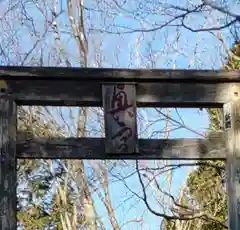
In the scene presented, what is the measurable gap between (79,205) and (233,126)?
7.73 m

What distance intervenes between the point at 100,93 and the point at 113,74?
16 cm

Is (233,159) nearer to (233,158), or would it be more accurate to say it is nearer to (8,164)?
(233,158)

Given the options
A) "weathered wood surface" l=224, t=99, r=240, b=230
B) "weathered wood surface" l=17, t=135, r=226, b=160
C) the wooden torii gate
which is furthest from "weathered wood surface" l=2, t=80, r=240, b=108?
"weathered wood surface" l=17, t=135, r=226, b=160

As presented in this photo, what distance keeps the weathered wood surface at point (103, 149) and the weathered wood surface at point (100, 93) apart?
0.27 meters

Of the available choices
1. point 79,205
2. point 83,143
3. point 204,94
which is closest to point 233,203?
point 204,94

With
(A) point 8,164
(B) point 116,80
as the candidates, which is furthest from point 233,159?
(A) point 8,164

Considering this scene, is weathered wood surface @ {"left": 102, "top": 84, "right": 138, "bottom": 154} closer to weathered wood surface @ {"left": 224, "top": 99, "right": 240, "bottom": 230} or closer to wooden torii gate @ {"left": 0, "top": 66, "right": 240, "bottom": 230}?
wooden torii gate @ {"left": 0, "top": 66, "right": 240, "bottom": 230}

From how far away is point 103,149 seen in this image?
436 centimetres

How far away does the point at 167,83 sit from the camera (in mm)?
4574

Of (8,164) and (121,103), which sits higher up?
(121,103)

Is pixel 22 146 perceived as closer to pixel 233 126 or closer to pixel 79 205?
pixel 233 126

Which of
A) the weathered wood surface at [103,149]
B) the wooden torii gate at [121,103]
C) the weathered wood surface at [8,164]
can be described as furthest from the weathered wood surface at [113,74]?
the weathered wood surface at [103,149]

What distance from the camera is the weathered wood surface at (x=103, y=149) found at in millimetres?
4336

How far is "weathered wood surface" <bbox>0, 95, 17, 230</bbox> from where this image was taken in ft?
13.5
